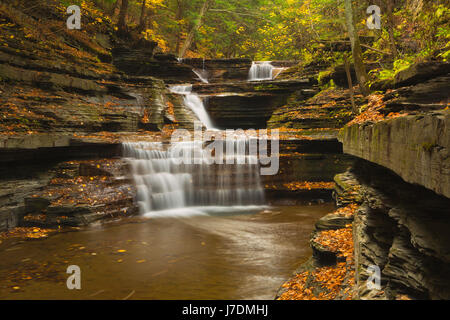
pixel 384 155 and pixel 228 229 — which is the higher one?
pixel 384 155

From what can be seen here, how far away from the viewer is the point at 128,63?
2055cm

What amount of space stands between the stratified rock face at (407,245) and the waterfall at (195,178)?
8082mm

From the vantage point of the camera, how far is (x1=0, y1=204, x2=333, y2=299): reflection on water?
5.12 meters

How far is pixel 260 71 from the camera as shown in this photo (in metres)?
23.4

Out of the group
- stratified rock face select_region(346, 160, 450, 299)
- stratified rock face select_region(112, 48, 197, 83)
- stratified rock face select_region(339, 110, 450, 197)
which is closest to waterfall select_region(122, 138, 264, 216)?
stratified rock face select_region(346, 160, 450, 299)

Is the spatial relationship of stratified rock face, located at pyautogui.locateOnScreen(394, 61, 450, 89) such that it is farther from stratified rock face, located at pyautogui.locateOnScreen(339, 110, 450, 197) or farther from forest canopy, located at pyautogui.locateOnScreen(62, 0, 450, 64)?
forest canopy, located at pyautogui.locateOnScreen(62, 0, 450, 64)

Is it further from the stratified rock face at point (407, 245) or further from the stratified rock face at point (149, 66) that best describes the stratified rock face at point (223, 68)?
the stratified rock face at point (407, 245)

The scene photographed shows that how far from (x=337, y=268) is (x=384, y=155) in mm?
2214

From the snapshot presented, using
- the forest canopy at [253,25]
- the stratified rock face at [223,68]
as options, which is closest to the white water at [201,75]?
the stratified rock face at [223,68]

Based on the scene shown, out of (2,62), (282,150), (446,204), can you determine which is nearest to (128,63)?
(2,62)

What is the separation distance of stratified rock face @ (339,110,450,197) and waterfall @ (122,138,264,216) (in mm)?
9111

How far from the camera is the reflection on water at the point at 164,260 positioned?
16.8ft
